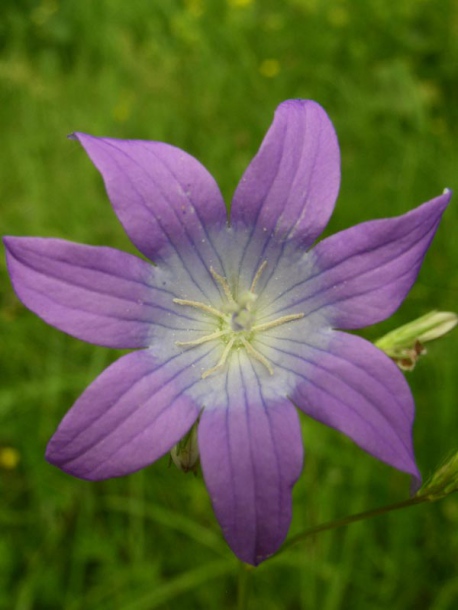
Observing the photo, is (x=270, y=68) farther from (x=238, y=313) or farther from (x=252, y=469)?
(x=252, y=469)

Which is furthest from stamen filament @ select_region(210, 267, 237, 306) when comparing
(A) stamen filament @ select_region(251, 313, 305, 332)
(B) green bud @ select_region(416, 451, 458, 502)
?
(B) green bud @ select_region(416, 451, 458, 502)

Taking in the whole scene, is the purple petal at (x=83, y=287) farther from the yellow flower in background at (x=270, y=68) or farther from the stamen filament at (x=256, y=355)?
the yellow flower in background at (x=270, y=68)

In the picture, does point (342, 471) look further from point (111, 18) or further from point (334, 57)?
point (111, 18)

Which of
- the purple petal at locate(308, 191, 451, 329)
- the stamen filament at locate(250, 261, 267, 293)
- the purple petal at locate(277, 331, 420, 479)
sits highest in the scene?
the purple petal at locate(308, 191, 451, 329)

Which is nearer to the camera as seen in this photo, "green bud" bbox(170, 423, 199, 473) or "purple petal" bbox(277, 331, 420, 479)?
"purple petal" bbox(277, 331, 420, 479)

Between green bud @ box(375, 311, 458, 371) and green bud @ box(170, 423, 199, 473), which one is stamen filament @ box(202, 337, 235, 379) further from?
green bud @ box(375, 311, 458, 371)

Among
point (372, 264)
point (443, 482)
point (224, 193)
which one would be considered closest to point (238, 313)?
point (372, 264)
